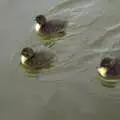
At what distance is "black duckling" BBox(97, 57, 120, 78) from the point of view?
94.2 inches

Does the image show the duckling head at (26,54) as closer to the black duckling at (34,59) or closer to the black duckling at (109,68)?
the black duckling at (34,59)

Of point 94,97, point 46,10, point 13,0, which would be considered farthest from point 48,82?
point 13,0

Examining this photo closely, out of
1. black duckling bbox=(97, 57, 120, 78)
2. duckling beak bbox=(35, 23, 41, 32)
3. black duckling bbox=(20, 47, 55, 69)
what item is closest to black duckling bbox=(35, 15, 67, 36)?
duckling beak bbox=(35, 23, 41, 32)

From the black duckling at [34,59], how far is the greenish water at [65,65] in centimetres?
5

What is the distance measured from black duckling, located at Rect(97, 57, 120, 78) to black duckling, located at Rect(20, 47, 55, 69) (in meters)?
0.35

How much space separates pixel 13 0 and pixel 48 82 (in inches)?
42.7

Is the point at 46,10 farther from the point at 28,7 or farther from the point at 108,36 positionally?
the point at 108,36

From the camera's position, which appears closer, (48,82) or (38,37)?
(48,82)

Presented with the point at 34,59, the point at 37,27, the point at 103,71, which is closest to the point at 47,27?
the point at 37,27

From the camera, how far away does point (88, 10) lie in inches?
118

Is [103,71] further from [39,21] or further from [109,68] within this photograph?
[39,21]

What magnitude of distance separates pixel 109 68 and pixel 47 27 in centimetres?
61

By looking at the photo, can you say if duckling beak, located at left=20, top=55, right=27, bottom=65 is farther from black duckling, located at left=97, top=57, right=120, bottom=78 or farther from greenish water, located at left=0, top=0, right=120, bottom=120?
black duckling, located at left=97, top=57, right=120, bottom=78

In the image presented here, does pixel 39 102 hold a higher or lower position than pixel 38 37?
lower
